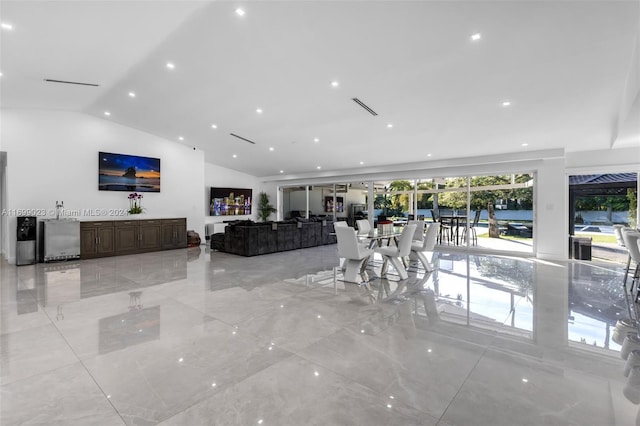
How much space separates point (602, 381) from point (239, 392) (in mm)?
2566

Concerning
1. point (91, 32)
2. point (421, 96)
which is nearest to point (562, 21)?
point (421, 96)

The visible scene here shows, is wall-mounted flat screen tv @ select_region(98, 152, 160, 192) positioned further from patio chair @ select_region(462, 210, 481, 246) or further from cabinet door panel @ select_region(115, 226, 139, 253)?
patio chair @ select_region(462, 210, 481, 246)

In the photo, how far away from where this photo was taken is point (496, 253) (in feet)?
27.7

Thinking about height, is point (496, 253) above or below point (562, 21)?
below

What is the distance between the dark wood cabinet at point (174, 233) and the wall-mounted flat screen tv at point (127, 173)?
42.1 inches

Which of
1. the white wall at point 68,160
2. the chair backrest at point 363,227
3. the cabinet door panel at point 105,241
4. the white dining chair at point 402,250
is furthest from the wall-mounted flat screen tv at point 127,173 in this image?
the white dining chair at point 402,250

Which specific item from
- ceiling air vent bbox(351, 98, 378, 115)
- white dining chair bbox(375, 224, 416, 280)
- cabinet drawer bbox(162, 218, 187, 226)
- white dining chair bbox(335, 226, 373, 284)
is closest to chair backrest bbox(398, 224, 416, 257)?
white dining chair bbox(375, 224, 416, 280)

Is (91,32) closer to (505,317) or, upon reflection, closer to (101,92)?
(101,92)

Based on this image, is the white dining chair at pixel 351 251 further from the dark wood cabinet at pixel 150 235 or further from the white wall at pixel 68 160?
the white wall at pixel 68 160

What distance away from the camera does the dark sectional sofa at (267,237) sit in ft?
25.0

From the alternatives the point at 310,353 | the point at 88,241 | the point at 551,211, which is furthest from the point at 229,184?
the point at 310,353

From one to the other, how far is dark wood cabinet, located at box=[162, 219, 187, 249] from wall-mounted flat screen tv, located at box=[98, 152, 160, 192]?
107 cm

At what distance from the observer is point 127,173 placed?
27.3 feet

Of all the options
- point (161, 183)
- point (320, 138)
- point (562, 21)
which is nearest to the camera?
point (562, 21)
